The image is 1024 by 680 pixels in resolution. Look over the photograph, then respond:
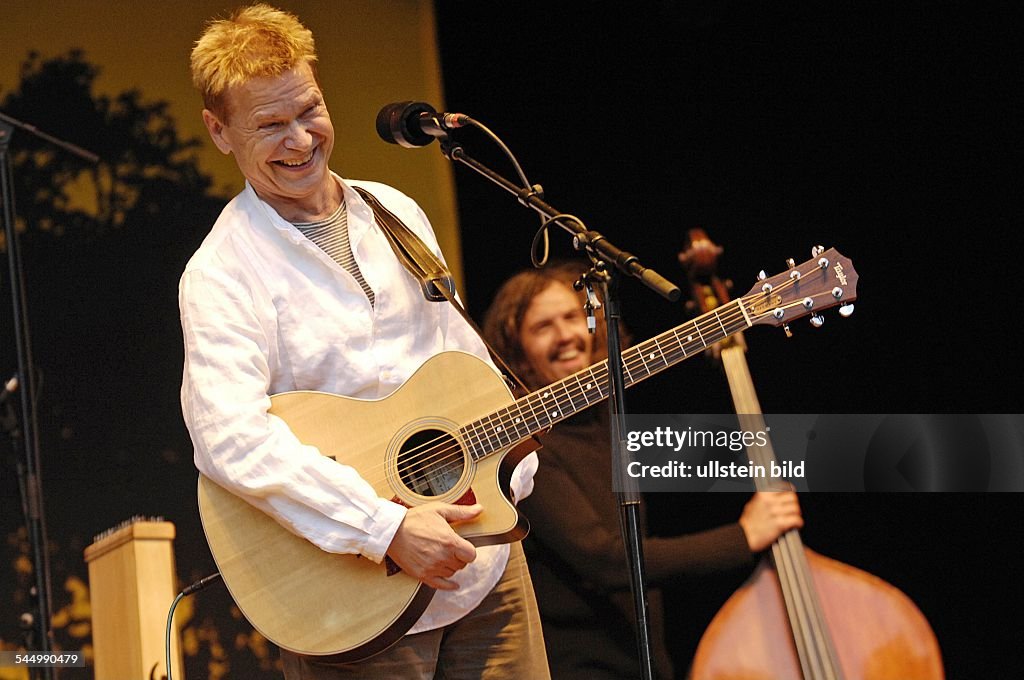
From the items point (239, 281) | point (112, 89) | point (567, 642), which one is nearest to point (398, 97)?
point (112, 89)

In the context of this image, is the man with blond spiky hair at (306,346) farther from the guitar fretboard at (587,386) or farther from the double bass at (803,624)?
the double bass at (803,624)

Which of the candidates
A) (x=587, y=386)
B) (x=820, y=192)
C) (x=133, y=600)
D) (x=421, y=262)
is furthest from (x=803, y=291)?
(x=133, y=600)

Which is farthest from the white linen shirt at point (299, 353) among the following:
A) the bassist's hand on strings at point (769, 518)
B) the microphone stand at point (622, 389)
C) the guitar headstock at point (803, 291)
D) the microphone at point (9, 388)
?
the microphone at point (9, 388)

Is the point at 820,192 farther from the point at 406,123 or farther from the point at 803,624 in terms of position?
the point at 406,123

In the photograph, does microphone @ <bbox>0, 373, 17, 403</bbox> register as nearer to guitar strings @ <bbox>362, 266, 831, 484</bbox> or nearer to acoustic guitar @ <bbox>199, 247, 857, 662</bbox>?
acoustic guitar @ <bbox>199, 247, 857, 662</bbox>

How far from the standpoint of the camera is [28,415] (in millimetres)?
3461

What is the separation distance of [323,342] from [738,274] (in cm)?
189

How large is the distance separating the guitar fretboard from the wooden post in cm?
119

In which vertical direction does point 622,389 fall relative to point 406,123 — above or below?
below

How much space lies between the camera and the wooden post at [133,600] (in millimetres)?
3295

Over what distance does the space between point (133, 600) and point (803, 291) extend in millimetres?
1958

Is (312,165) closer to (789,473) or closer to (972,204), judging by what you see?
(789,473)

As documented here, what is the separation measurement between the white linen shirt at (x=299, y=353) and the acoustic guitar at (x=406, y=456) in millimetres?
67

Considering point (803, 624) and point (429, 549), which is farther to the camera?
point (803, 624)
